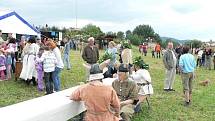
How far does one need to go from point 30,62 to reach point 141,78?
4.72m

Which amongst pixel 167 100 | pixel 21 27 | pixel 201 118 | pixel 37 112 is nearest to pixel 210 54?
pixel 21 27

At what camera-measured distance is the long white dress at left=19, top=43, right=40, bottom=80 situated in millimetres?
13273

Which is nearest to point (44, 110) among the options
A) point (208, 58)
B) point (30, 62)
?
point (30, 62)

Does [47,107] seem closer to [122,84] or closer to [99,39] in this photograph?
[122,84]

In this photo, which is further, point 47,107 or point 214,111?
point 214,111

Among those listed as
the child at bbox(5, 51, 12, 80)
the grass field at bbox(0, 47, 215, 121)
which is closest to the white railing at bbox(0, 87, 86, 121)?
the grass field at bbox(0, 47, 215, 121)

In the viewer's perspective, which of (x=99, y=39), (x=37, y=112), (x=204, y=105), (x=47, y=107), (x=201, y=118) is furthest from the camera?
(x=99, y=39)

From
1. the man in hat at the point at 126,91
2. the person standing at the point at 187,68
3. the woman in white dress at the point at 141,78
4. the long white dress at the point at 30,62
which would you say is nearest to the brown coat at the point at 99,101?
the man in hat at the point at 126,91

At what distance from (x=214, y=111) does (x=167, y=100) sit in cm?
175

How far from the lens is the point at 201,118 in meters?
10.5

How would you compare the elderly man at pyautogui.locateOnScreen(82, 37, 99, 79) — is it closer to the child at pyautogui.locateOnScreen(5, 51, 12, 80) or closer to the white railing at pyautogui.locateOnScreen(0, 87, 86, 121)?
the child at pyautogui.locateOnScreen(5, 51, 12, 80)

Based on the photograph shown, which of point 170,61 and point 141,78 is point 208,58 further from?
point 141,78

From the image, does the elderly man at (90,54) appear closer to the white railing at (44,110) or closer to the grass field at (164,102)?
the grass field at (164,102)

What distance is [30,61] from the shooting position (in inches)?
526
